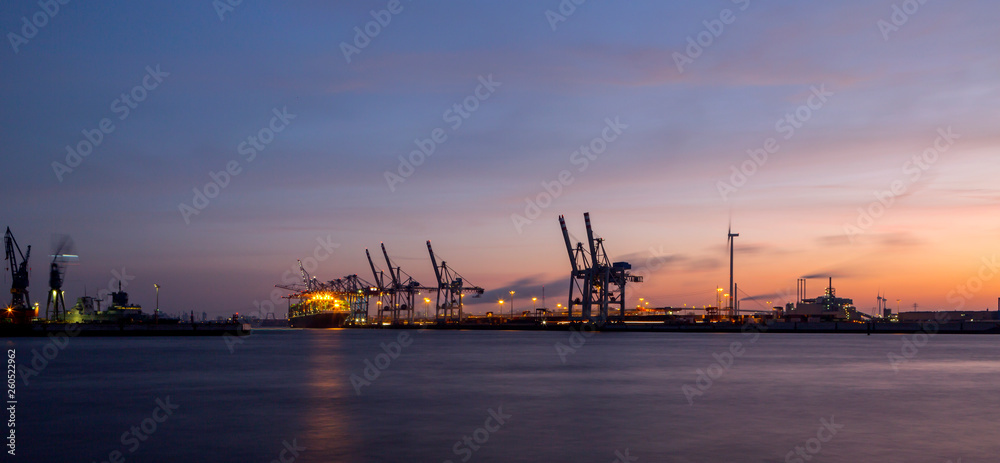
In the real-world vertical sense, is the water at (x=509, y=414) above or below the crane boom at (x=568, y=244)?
below

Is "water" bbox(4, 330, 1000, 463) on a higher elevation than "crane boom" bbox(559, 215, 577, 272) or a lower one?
lower

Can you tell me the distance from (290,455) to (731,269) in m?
155

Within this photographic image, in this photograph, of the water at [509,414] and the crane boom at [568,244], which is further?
the crane boom at [568,244]

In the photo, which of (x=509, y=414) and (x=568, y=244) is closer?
(x=509, y=414)

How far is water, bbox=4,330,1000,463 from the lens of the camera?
20734 mm

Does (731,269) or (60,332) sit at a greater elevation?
(731,269)

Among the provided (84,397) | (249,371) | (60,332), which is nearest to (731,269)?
(60,332)

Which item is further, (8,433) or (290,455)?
(8,433)

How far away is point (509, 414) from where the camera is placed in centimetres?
2786

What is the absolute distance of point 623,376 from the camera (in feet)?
149

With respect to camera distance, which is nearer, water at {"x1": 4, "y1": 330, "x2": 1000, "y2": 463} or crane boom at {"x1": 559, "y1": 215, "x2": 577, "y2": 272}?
water at {"x1": 4, "y1": 330, "x2": 1000, "y2": 463}

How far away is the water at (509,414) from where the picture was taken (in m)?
20.7

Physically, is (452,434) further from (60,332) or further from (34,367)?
(60,332)

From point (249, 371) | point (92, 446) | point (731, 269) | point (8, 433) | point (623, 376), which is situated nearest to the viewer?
point (92, 446)
